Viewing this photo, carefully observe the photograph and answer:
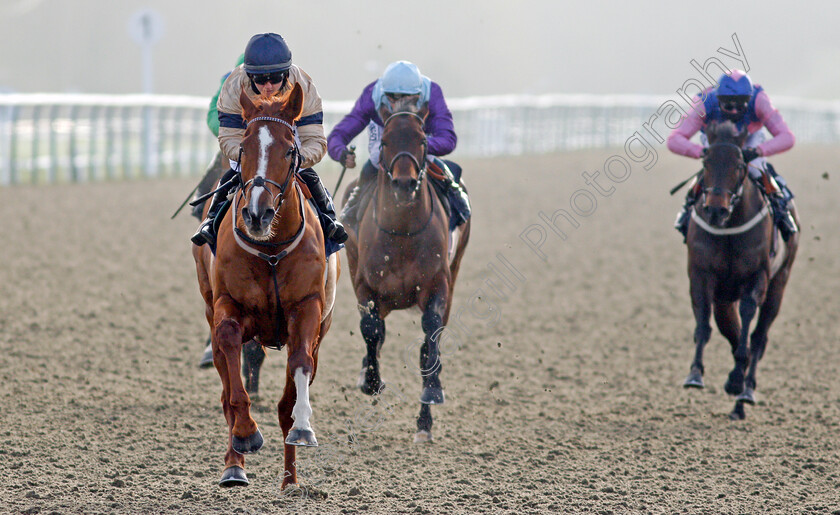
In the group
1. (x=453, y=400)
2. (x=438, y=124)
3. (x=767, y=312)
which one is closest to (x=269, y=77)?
(x=438, y=124)

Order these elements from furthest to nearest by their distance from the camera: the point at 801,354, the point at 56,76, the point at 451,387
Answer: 1. the point at 56,76
2. the point at 801,354
3. the point at 451,387

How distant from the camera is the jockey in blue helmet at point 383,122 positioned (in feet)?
21.7

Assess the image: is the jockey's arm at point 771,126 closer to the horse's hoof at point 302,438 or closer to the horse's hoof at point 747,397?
the horse's hoof at point 747,397

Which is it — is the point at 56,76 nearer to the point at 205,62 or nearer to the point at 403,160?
the point at 205,62

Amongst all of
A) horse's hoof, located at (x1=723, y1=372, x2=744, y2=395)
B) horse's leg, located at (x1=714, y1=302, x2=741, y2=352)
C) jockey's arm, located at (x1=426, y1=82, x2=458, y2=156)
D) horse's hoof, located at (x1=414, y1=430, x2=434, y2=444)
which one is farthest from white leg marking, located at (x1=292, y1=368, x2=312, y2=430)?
horse's leg, located at (x1=714, y1=302, x2=741, y2=352)

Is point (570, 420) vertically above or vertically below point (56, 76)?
below

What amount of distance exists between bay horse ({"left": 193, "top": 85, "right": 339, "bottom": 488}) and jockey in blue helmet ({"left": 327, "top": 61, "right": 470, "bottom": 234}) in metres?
1.75

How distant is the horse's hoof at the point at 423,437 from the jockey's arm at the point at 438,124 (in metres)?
1.78

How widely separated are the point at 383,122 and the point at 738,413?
314 cm

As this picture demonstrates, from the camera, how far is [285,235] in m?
4.79

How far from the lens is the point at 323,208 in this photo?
5.37 metres

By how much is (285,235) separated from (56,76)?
65.5 metres

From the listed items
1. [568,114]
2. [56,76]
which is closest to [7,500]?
[568,114]

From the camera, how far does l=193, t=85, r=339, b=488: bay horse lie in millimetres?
4527
